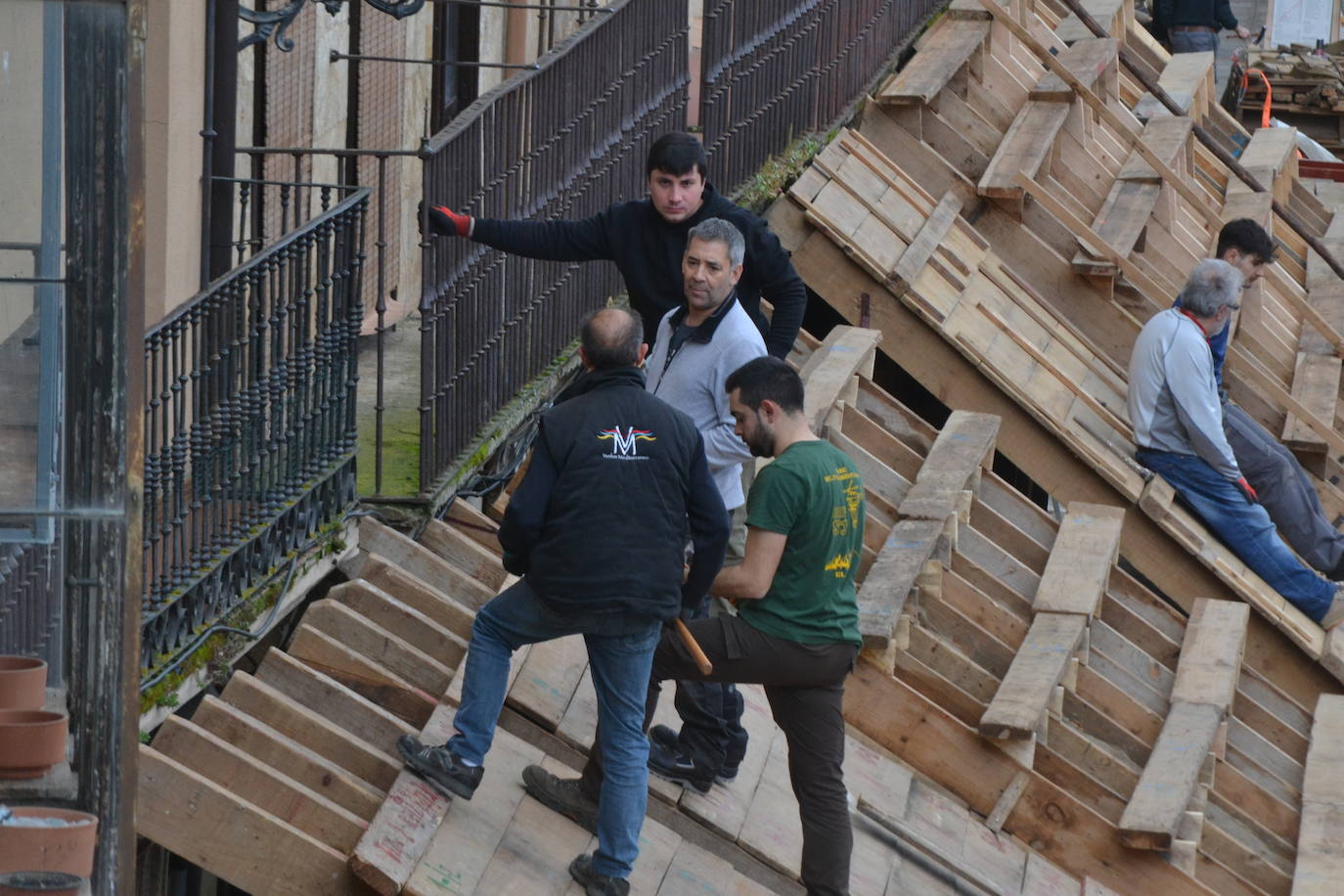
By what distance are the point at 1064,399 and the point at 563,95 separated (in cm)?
314

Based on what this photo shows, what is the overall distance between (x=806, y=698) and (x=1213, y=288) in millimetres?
4403

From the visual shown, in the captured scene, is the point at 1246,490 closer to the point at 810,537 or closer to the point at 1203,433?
the point at 1203,433

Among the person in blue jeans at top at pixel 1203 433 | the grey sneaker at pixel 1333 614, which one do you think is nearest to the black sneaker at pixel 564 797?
the person in blue jeans at top at pixel 1203 433

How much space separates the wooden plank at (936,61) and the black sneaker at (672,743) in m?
6.39

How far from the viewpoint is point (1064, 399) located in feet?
34.3

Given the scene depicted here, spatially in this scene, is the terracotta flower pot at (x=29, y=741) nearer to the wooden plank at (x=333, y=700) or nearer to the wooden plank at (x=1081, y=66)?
the wooden plank at (x=333, y=700)

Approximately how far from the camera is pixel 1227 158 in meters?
14.3

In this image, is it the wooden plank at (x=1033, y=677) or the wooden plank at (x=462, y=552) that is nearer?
the wooden plank at (x=1033, y=677)

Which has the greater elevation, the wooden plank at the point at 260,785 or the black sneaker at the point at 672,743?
the wooden plank at the point at 260,785

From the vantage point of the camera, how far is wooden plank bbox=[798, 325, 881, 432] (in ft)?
30.5

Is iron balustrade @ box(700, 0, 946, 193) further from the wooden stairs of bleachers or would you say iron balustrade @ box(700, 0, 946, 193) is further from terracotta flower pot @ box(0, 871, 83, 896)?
terracotta flower pot @ box(0, 871, 83, 896)

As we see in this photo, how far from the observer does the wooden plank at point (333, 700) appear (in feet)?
21.9

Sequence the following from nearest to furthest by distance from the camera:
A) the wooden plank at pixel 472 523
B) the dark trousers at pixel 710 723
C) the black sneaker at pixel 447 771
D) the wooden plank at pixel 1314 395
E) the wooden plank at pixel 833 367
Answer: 1. the black sneaker at pixel 447 771
2. the dark trousers at pixel 710 723
3. the wooden plank at pixel 472 523
4. the wooden plank at pixel 833 367
5. the wooden plank at pixel 1314 395

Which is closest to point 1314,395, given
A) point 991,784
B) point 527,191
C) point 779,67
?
point 779,67
